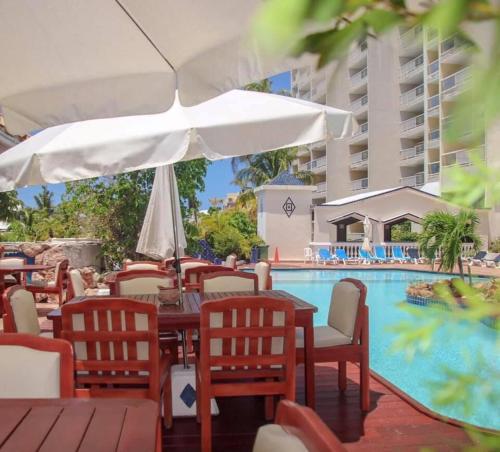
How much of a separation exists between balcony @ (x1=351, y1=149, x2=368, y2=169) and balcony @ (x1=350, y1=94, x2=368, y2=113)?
9.87ft

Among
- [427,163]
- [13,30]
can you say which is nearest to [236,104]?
[13,30]

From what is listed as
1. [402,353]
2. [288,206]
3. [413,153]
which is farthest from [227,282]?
[413,153]

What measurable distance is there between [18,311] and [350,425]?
239 centimetres

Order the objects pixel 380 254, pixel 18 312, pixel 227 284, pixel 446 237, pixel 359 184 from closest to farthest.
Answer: pixel 18 312
pixel 227 284
pixel 446 237
pixel 380 254
pixel 359 184

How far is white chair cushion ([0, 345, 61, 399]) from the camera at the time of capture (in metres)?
2.10

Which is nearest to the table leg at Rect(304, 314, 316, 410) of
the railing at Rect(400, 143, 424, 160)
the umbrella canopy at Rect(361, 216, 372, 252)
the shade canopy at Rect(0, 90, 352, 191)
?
the shade canopy at Rect(0, 90, 352, 191)

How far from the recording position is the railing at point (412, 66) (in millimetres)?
32969

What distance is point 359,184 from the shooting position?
123 ft

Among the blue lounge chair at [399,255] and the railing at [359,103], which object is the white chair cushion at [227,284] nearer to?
the blue lounge chair at [399,255]

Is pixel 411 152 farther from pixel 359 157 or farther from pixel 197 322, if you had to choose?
pixel 197 322

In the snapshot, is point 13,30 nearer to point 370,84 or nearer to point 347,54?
point 347,54

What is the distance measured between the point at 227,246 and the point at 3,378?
55.1 feet

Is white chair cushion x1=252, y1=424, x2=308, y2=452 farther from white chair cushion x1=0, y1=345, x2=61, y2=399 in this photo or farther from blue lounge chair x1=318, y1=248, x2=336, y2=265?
blue lounge chair x1=318, y1=248, x2=336, y2=265

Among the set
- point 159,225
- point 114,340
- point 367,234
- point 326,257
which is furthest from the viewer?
point 367,234
